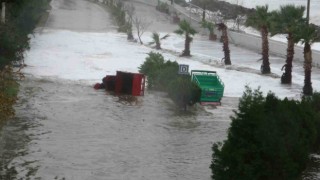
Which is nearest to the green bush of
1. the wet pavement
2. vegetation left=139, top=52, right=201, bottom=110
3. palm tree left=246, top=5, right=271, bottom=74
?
the wet pavement

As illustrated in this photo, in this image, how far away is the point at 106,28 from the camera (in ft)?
183

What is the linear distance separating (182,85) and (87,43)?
22062 mm

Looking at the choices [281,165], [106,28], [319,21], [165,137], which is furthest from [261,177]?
[319,21]

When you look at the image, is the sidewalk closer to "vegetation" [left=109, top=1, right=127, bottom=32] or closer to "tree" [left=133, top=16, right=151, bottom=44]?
"tree" [left=133, top=16, right=151, bottom=44]

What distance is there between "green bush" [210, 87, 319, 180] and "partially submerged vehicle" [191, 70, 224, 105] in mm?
13195

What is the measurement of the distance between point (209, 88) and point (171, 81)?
61.1 inches

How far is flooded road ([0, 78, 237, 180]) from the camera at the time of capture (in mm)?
12789

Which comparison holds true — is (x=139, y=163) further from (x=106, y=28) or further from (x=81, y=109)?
(x=106, y=28)

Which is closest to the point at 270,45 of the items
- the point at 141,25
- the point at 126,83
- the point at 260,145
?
the point at 141,25

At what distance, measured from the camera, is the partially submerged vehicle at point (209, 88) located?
23.3 m

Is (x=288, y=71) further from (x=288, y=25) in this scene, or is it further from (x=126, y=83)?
(x=126, y=83)

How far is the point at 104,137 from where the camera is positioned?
53.1ft

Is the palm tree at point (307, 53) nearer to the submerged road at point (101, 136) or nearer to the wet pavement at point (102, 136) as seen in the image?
the wet pavement at point (102, 136)

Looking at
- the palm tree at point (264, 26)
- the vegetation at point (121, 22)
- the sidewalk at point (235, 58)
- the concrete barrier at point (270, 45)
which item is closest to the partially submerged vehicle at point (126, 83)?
the sidewalk at point (235, 58)
